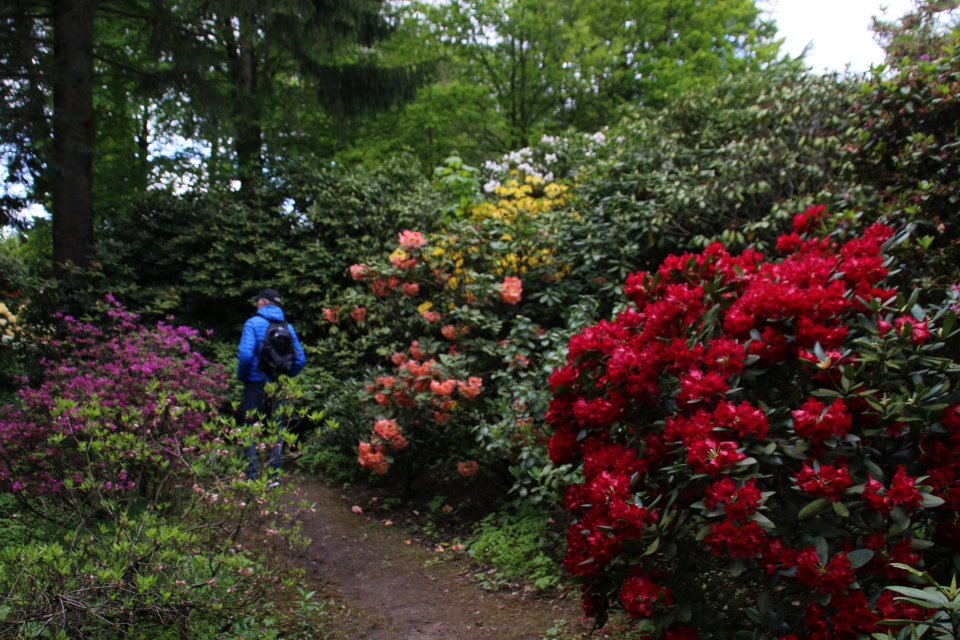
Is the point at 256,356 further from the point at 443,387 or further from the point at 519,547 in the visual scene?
the point at 519,547

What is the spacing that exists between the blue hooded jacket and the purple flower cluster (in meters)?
0.58

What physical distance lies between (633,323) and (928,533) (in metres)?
1.28

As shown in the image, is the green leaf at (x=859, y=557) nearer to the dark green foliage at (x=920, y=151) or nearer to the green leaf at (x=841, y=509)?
the green leaf at (x=841, y=509)

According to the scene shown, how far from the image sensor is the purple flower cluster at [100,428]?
292cm

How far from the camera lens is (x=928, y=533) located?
205cm

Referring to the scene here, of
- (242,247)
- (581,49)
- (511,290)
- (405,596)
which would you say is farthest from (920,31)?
(581,49)

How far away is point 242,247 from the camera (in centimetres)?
820

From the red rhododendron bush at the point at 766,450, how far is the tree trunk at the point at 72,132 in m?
7.51

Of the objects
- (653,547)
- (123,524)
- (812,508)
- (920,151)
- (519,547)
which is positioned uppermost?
(920,151)

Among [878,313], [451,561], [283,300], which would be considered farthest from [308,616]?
[283,300]

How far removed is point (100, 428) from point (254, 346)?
7.10ft

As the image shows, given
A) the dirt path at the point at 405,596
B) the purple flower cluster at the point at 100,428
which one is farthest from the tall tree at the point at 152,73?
the dirt path at the point at 405,596

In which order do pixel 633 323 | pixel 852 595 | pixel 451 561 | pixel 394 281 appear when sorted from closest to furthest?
pixel 852 595, pixel 633 323, pixel 451 561, pixel 394 281

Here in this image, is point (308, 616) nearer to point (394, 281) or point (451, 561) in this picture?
point (451, 561)
